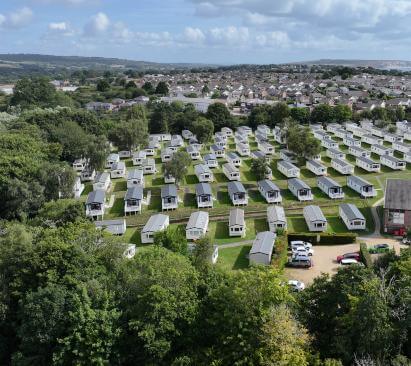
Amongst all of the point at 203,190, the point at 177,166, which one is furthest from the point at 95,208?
the point at 203,190

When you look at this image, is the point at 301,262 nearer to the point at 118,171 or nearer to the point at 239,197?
the point at 239,197

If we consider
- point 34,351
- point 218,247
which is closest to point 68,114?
point 218,247

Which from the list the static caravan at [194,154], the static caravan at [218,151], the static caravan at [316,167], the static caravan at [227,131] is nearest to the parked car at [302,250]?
the static caravan at [316,167]

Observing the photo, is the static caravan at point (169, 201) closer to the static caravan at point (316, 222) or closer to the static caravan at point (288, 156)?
the static caravan at point (316, 222)

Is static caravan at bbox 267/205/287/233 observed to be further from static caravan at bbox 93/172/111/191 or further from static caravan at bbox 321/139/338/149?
static caravan at bbox 321/139/338/149

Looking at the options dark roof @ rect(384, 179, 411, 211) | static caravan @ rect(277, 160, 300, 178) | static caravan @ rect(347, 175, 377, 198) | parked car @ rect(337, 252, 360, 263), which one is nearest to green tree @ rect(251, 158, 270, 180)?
static caravan @ rect(277, 160, 300, 178)

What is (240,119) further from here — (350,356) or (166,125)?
(350,356)
